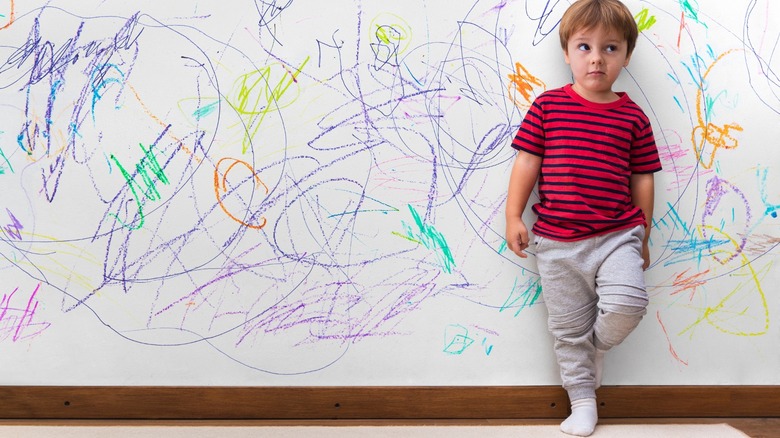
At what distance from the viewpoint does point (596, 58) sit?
1.41 meters

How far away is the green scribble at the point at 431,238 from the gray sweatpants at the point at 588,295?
0.17 metres

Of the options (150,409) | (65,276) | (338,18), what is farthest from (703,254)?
(65,276)

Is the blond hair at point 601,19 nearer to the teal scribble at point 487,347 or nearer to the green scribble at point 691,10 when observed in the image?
the green scribble at point 691,10

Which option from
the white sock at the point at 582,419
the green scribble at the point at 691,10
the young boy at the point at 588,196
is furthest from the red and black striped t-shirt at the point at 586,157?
the white sock at the point at 582,419

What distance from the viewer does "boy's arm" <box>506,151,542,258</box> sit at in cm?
147

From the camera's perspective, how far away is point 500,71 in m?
1.50

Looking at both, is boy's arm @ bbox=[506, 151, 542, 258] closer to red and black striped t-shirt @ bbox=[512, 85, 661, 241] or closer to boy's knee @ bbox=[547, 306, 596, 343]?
red and black striped t-shirt @ bbox=[512, 85, 661, 241]

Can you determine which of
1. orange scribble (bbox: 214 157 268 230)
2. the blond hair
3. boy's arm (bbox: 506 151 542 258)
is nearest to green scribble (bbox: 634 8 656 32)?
the blond hair

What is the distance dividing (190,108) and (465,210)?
56 cm

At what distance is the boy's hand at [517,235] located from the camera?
1.47 m

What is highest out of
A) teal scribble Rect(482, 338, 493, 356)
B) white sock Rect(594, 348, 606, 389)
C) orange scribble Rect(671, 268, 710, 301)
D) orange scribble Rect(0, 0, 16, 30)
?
orange scribble Rect(0, 0, 16, 30)

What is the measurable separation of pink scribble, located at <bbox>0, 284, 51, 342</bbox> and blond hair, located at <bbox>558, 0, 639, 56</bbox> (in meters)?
1.12

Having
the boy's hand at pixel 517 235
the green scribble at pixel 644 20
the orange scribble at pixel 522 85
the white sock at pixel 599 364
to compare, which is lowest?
the white sock at pixel 599 364

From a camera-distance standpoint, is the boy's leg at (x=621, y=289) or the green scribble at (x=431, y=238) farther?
the green scribble at (x=431, y=238)
